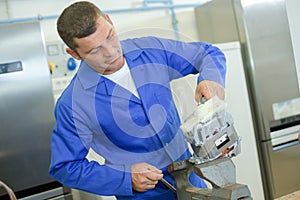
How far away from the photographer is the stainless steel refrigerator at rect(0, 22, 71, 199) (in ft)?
5.97

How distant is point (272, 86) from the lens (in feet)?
8.34

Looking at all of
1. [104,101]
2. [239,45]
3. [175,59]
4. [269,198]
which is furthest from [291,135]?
[104,101]

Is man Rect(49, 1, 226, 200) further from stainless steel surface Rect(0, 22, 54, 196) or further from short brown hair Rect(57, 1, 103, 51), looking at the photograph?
stainless steel surface Rect(0, 22, 54, 196)

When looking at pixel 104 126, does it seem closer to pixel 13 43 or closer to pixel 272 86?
pixel 13 43

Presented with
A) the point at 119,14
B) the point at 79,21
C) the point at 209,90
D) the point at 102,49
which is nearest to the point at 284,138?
the point at 119,14

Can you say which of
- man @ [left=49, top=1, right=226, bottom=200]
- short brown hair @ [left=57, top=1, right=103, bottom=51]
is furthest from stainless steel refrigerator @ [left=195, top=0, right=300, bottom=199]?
short brown hair @ [left=57, top=1, right=103, bottom=51]

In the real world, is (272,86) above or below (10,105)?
below

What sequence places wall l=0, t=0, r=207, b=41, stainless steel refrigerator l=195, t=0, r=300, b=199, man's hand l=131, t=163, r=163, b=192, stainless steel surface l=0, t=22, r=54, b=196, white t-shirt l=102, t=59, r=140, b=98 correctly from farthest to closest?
stainless steel refrigerator l=195, t=0, r=300, b=199
wall l=0, t=0, r=207, b=41
stainless steel surface l=0, t=22, r=54, b=196
white t-shirt l=102, t=59, r=140, b=98
man's hand l=131, t=163, r=163, b=192

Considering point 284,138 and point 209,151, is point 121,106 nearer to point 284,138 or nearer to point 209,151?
point 209,151

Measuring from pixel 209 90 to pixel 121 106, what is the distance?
0.30m

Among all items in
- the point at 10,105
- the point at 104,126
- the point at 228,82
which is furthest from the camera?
the point at 228,82

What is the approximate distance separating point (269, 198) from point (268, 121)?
523 mm

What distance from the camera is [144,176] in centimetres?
107

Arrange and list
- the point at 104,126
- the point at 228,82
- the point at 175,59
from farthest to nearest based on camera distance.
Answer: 1. the point at 228,82
2. the point at 175,59
3. the point at 104,126
